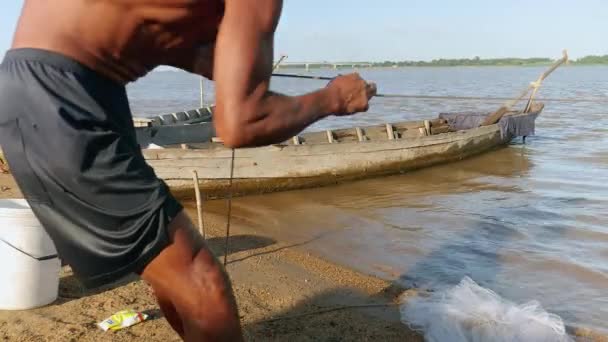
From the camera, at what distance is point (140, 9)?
155 cm

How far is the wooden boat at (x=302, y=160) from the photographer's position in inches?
334

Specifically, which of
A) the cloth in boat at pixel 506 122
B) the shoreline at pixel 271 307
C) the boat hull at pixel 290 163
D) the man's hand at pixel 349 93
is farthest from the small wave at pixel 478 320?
the cloth in boat at pixel 506 122

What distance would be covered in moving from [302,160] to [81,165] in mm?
7968

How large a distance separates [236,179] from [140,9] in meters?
7.60

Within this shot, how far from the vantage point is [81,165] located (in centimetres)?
160

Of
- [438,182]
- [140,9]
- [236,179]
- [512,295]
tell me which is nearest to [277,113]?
[140,9]

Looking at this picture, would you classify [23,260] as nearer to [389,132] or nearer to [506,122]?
[389,132]

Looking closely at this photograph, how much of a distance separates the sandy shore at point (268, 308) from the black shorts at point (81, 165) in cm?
201

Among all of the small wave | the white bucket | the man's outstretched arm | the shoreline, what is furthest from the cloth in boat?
the man's outstretched arm

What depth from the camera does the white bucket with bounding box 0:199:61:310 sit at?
3670mm

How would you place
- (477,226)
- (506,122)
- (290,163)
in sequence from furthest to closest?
(506,122) < (290,163) < (477,226)

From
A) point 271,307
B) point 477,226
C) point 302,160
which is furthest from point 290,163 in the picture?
point 271,307

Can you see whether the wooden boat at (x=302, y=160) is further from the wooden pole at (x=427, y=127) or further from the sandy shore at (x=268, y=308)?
the sandy shore at (x=268, y=308)

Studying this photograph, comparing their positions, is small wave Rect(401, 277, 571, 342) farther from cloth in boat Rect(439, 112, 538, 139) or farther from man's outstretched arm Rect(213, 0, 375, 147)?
cloth in boat Rect(439, 112, 538, 139)
